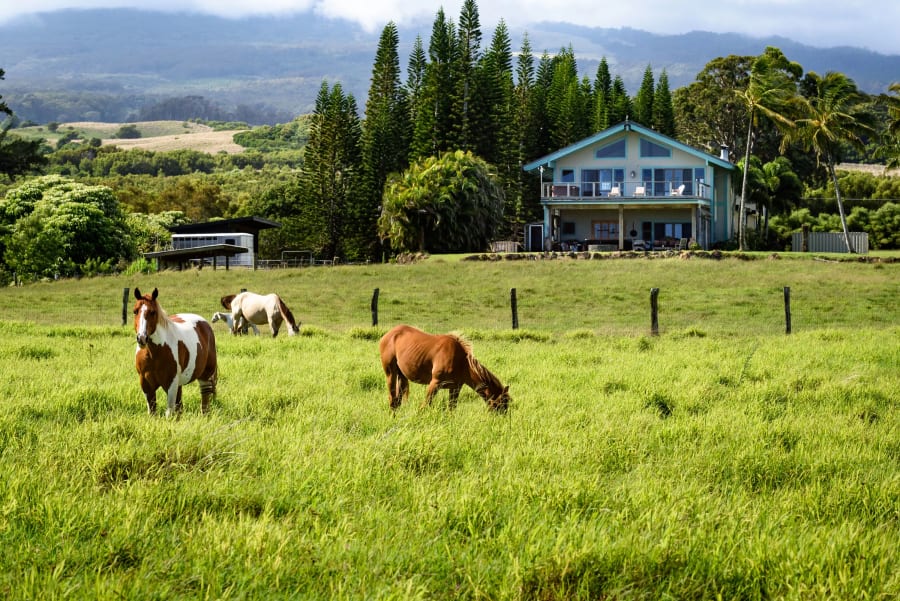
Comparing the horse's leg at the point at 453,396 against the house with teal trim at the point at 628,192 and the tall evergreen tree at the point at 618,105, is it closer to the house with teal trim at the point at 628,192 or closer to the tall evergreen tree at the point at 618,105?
the house with teal trim at the point at 628,192

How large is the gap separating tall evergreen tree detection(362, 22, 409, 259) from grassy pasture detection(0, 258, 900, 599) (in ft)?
155

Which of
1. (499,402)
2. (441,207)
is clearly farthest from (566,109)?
(499,402)

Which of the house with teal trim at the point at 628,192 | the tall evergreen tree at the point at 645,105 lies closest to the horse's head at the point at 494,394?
the house with teal trim at the point at 628,192

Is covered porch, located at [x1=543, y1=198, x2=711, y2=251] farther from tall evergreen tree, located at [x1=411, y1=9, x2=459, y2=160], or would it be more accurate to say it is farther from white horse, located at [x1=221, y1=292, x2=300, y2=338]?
white horse, located at [x1=221, y1=292, x2=300, y2=338]

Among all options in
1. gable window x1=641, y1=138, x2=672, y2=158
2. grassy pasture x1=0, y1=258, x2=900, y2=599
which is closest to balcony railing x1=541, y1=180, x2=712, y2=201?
gable window x1=641, y1=138, x2=672, y2=158

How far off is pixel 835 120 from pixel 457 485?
162 feet

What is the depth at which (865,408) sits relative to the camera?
28.6 feet

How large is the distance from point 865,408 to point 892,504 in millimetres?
3917

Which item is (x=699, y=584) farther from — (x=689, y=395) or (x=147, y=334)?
(x=689, y=395)

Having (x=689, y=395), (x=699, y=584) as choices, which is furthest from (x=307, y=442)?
(x=689, y=395)

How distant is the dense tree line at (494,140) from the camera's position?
1924 inches

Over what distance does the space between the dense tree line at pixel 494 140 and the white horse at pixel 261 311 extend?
2299cm

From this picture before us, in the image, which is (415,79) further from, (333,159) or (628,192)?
(628,192)

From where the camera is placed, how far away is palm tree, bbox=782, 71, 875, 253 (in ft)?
157
